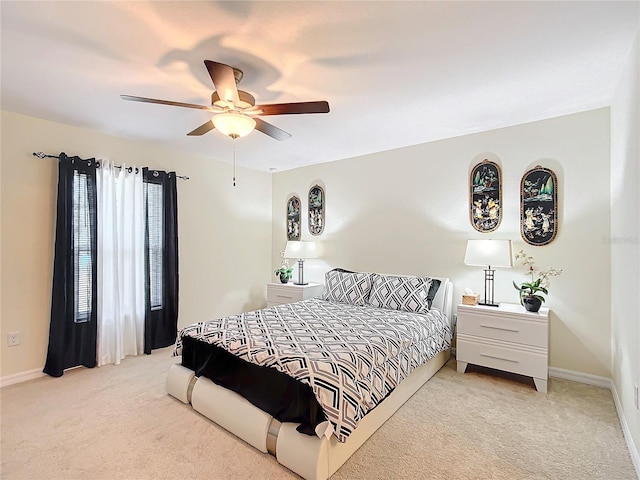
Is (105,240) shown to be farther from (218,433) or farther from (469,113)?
(469,113)

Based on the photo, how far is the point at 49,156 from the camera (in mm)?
3119

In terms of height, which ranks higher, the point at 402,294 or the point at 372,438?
the point at 402,294

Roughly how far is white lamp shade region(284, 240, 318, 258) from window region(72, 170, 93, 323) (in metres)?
2.32

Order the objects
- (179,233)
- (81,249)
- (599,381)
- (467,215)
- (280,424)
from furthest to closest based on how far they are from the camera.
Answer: (179,233)
(467,215)
(81,249)
(599,381)
(280,424)

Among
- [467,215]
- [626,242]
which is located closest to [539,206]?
[467,215]

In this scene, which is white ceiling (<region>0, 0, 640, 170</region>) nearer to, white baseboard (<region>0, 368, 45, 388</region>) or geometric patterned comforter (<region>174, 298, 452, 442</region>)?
geometric patterned comforter (<region>174, 298, 452, 442</region>)

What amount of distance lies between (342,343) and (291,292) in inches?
88.6

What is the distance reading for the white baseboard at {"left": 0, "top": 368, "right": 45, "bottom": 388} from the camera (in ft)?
9.55

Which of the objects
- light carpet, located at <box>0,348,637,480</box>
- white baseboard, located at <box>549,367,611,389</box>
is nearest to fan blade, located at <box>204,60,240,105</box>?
light carpet, located at <box>0,348,637,480</box>

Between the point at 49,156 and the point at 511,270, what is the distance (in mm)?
4714

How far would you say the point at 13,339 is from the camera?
9.78 ft

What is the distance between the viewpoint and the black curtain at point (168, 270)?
153 inches

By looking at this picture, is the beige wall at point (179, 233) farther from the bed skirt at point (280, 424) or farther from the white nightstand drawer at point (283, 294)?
the bed skirt at point (280, 424)

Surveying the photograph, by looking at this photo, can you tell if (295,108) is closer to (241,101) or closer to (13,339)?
(241,101)
